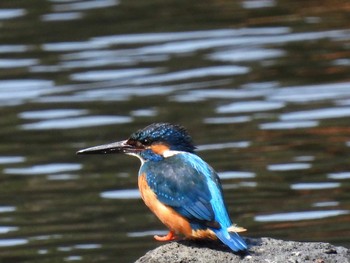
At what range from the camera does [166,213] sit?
20.0 ft

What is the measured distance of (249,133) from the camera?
34.5ft

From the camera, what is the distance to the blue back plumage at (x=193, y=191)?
5844 millimetres

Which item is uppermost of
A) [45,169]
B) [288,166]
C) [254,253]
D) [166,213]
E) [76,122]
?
[166,213]

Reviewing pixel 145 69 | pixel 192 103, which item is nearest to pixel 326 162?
pixel 192 103

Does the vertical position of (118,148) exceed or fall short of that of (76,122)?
it exceeds it

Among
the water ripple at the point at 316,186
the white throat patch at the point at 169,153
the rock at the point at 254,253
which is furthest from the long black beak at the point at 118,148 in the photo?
the water ripple at the point at 316,186

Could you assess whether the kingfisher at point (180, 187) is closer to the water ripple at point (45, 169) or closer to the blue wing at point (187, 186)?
the blue wing at point (187, 186)

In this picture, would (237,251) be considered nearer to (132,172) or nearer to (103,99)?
(132,172)

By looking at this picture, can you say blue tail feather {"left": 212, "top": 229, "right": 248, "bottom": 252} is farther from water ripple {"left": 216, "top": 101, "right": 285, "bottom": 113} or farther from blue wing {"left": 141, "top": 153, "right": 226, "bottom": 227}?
water ripple {"left": 216, "top": 101, "right": 285, "bottom": 113}

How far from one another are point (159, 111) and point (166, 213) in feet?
16.2

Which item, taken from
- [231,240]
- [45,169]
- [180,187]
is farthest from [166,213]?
[45,169]

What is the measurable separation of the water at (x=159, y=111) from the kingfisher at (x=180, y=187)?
89.7 inches

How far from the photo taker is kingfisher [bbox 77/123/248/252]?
231 inches

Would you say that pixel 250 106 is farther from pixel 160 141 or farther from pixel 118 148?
pixel 160 141
